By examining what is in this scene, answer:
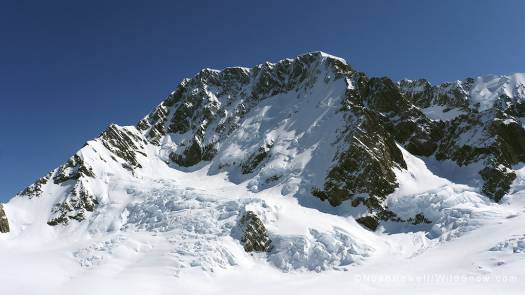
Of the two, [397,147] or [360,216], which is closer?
[360,216]

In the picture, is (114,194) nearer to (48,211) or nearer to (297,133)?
(48,211)

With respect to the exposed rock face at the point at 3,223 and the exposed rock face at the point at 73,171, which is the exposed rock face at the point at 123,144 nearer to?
the exposed rock face at the point at 73,171

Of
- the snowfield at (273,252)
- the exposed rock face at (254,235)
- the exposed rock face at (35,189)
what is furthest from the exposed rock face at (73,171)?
the exposed rock face at (254,235)

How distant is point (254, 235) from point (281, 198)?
14.1 meters

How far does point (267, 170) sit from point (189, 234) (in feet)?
84.9

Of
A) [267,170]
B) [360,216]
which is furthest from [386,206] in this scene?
[267,170]

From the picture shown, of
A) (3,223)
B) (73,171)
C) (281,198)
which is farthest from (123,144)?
(281,198)

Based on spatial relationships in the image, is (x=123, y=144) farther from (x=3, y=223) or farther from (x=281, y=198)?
(x=281, y=198)

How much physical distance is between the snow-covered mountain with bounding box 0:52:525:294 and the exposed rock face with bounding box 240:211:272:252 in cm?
19

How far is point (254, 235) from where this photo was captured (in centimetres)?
5994

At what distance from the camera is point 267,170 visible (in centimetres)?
8288

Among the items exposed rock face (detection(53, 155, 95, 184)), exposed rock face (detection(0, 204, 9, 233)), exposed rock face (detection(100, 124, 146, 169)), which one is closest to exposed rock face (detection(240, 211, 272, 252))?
exposed rock face (detection(53, 155, 95, 184))

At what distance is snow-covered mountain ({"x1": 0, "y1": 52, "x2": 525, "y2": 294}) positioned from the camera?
5216 cm

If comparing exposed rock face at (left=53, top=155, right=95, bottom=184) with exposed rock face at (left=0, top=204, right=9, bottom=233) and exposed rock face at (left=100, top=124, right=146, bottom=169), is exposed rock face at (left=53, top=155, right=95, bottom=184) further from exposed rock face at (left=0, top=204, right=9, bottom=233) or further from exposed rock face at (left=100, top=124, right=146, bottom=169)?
exposed rock face at (left=0, top=204, right=9, bottom=233)
